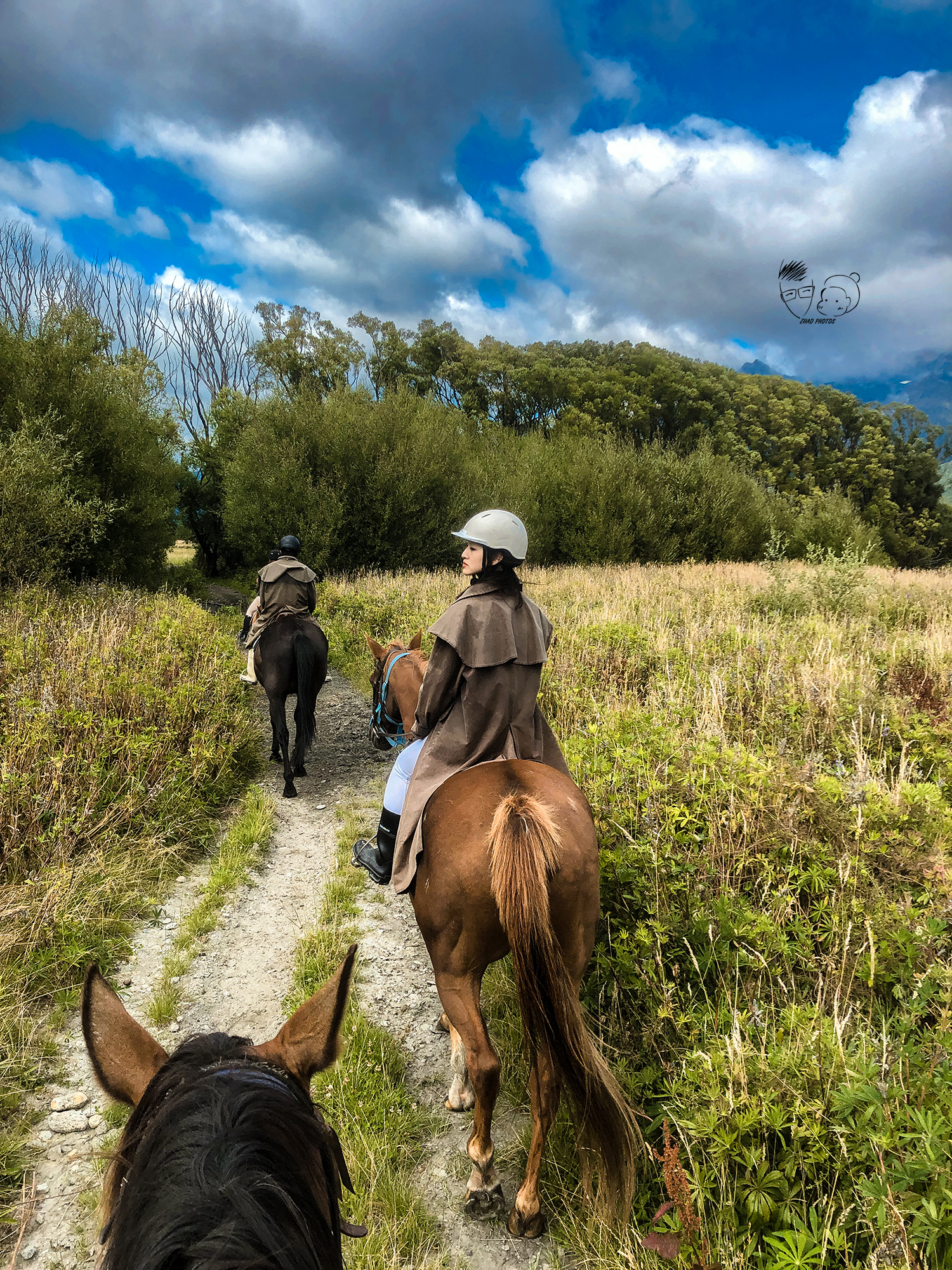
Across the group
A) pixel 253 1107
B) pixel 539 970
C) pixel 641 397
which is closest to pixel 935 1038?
pixel 539 970

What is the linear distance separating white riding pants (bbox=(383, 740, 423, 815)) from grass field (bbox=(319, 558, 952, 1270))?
3.77 feet

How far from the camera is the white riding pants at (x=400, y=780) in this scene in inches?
125

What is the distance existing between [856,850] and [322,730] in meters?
6.79

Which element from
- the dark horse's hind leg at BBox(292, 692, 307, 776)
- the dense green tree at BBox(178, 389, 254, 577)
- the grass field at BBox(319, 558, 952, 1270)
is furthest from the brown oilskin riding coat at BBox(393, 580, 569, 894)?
the dense green tree at BBox(178, 389, 254, 577)

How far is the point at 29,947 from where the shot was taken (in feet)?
11.2

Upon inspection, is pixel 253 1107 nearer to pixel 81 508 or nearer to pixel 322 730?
pixel 322 730

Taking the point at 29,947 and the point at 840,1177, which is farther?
the point at 29,947

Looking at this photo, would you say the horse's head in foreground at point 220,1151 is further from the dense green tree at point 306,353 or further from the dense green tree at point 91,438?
the dense green tree at point 306,353

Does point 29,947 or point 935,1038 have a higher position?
point 935,1038

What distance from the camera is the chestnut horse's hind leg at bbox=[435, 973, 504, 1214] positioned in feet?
7.07

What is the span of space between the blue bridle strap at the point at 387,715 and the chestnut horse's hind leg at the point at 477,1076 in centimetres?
201

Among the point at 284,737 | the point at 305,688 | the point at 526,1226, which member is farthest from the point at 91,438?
the point at 526,1226

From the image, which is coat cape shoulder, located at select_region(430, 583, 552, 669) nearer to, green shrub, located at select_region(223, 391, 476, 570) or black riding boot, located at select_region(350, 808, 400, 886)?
black riding boot, located at select_region(350, 808, 400, 886)

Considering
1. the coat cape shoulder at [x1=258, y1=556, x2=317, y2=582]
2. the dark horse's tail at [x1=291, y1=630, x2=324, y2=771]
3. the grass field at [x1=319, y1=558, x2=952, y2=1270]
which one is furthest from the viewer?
the coat cape shoulder at [x1=258, y1=556, x2=317, y2=582]
